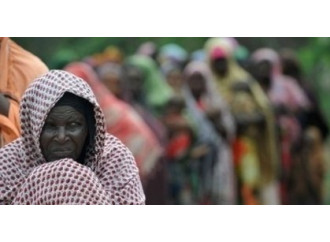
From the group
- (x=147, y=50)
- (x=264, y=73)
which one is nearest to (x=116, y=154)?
(x=147, y=50)

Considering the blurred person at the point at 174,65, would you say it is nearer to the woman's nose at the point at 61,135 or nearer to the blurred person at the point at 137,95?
the blurred person at the point at 137,95

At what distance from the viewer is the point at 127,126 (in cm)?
855

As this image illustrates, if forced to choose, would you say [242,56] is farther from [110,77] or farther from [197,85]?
[110,77]

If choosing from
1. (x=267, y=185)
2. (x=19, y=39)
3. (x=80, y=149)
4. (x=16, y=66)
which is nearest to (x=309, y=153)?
(x=267, y=185)

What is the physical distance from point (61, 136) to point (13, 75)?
4.03ft

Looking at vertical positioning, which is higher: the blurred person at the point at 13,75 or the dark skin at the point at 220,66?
the blurred person at the point at 13,75

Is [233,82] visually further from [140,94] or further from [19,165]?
[19,165]

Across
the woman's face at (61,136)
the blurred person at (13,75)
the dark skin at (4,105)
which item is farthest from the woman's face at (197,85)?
the woman's face at (61,136)

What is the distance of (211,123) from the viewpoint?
9.23 meters

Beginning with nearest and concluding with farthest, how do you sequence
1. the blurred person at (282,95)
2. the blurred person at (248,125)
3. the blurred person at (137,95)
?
the blurred person at (137,95)
the blurred person at (248,125)
the blurred person at (282,95)

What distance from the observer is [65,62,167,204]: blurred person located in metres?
8.38

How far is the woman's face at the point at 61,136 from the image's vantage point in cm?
357

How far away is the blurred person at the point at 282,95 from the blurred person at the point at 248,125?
0.07 m

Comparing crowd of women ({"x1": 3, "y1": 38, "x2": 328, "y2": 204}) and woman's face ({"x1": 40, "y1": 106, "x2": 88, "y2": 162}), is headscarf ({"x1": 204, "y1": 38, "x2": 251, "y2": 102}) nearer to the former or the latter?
crowd of women ({"x1": 3, "y1": 38, "x2": 328, "y2": 204})
